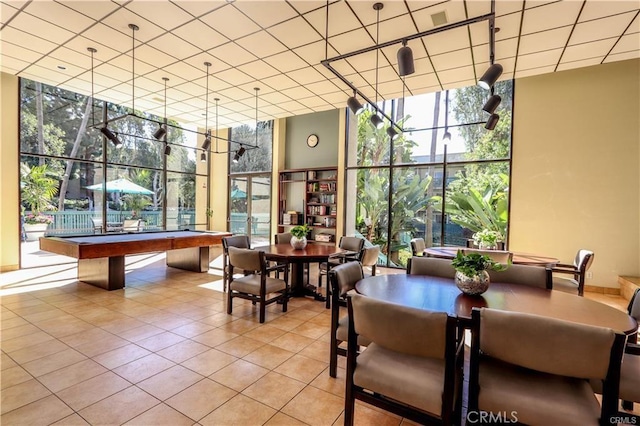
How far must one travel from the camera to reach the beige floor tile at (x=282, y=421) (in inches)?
75.5

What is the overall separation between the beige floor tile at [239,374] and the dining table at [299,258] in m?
1.55

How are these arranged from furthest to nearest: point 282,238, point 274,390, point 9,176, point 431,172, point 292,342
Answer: point 431,172, point 9,176, point 282,238, point 292,342, point 274,390

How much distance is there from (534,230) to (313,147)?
209 inches

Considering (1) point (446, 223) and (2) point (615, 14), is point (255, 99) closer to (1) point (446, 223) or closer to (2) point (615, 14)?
(1) point (446, 223)

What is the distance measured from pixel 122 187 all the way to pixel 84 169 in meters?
0.83

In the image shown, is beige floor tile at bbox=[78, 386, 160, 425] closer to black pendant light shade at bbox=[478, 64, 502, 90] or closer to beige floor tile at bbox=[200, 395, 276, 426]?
beige floor tile at bbox=[200, 395, 276, 426]

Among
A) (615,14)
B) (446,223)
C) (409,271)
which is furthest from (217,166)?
(615,14)

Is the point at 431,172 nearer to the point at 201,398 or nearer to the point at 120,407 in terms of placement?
the point at 201,398

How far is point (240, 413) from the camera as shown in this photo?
6.59ft

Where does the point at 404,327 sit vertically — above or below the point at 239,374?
above

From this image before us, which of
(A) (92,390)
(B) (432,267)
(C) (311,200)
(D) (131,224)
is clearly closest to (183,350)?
(A) (92,390)

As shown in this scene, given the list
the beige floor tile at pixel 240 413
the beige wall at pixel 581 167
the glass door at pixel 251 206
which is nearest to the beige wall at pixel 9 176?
the glass door at pixel 251 206

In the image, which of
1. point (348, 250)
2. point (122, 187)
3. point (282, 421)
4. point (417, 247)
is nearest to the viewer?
point (282, 421)

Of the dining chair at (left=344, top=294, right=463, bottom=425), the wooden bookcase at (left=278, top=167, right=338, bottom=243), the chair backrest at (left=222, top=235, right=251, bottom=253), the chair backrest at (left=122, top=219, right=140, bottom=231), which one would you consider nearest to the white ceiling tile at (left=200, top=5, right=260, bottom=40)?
the chair backrest at (left=222, top=235, right=251, bottom=253)
